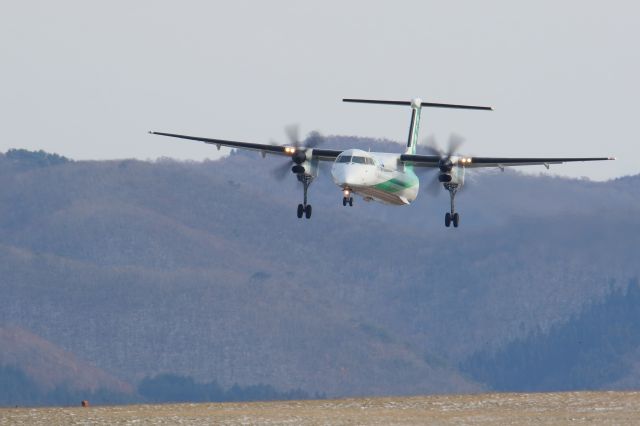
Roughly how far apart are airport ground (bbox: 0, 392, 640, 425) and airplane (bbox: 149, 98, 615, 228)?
17.3 m

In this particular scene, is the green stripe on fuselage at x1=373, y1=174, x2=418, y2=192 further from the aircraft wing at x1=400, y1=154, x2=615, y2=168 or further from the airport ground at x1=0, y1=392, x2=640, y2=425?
the airport ground at x1=0, y1=392, x2=640, y2=425

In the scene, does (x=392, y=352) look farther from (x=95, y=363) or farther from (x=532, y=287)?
(x=95, y=363)

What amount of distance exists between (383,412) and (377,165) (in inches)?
851

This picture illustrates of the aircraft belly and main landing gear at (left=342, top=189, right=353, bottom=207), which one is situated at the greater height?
the aircraft belly

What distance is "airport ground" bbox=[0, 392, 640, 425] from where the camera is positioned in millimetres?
38562

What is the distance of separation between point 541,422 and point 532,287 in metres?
141

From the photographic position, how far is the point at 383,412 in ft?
135

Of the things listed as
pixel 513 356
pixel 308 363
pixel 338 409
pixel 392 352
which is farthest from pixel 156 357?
pixel 338 409

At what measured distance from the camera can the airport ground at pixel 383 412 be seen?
38562 millimetres

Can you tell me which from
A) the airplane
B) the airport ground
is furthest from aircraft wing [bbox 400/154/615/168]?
the airport ground

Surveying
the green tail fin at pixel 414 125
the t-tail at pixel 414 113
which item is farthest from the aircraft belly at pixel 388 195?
the green tail fin at pixel 414 125

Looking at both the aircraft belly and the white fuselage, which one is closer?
the white fuselage

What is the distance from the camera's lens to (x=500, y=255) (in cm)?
15438

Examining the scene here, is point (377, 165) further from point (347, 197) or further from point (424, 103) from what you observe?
point (424, 103)
